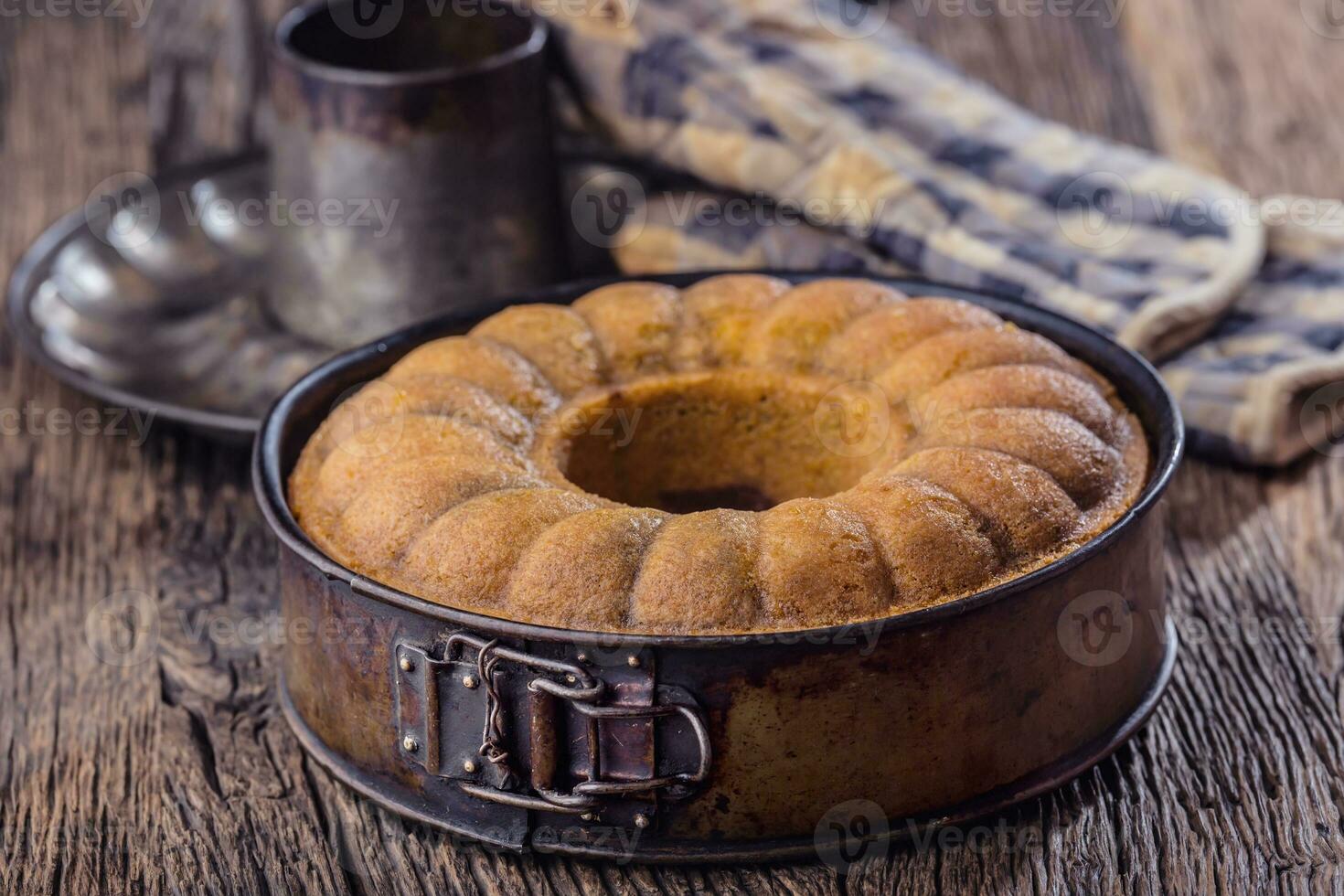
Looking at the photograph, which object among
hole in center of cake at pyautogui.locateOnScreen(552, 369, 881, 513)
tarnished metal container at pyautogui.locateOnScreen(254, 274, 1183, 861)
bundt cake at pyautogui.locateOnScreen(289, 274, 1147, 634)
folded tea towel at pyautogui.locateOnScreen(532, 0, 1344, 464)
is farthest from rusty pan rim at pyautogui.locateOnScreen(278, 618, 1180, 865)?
folded tea towel at pyautogui.locateOnScreen(532, 0, 1344, 464)

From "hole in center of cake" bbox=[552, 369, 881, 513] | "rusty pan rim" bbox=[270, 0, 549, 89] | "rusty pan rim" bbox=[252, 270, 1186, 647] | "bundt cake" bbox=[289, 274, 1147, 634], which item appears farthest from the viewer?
"rusty pan rim" bbox=[270, 0, 549, 89]

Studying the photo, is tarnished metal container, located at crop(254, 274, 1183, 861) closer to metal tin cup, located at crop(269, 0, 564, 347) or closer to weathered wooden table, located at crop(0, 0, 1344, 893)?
weathered wooden table, located at crop(0, 0, 1344, 893)

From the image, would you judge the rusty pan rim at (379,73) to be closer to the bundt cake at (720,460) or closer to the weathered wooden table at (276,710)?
the bundt cake at (720,460)

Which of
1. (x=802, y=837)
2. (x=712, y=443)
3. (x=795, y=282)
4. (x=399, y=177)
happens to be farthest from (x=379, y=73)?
(x=802, y=837)

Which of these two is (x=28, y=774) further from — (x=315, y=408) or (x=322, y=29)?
(x=322, y=29)

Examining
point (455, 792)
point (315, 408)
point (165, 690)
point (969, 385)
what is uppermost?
point (969, 385)

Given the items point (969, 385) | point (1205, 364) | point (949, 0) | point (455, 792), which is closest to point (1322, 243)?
point (1205, 364)

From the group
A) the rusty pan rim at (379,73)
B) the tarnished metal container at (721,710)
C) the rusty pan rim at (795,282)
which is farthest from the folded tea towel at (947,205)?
the tarnished metal container at (721,710)
